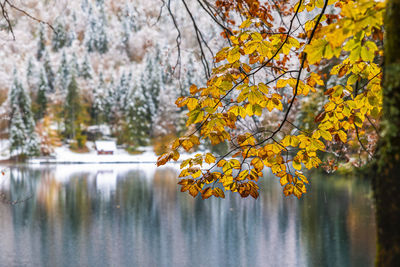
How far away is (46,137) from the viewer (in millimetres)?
47188

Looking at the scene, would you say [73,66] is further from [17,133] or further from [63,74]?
[17,133]

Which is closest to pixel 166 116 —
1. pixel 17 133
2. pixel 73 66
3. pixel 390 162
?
pixel 73 66

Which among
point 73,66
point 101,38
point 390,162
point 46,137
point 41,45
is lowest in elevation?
point 390,162

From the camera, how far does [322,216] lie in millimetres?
17938

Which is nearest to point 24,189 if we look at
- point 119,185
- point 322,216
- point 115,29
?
point 119,185

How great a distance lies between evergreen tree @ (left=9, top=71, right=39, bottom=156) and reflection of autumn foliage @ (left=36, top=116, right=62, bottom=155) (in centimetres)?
188

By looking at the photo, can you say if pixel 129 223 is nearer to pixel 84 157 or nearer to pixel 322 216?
pixel 322 216

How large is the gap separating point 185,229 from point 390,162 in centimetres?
1631

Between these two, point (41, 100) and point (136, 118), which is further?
point (41, 100)

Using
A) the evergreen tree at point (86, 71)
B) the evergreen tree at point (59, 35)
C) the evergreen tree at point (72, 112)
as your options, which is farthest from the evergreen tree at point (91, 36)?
the evergreen tree at point (72, 112)

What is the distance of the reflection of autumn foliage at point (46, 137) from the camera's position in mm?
46625

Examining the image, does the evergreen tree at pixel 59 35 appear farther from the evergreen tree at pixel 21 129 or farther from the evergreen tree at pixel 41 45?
the evergreen tree at pixel 21 129

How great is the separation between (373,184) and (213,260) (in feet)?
42.1

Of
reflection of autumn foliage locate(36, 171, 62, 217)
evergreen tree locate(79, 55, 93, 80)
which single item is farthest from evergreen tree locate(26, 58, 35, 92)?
reflection of autumn foliage locate(36, 171, 62, 217)
